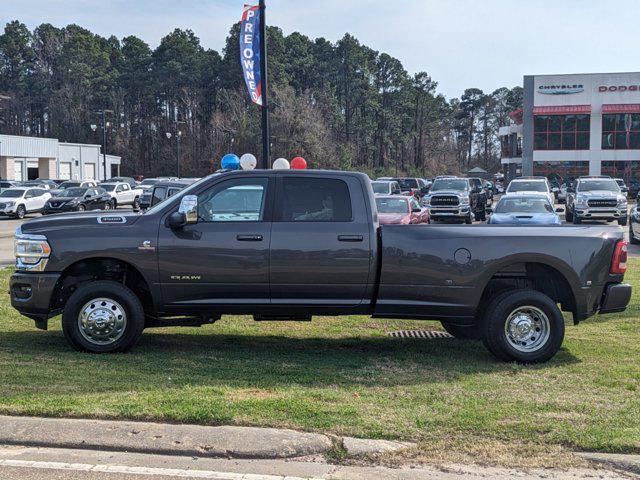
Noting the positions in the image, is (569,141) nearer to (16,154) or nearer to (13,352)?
(16,154)

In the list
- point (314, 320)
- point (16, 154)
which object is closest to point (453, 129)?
point (16, 154)

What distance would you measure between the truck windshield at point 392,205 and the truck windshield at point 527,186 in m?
9.79

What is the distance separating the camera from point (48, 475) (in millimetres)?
4754

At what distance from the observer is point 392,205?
21859 millimetres

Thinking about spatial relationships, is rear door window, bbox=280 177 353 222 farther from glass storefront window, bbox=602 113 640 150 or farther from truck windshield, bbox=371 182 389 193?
glass storefront window, bbox=602 113 640 150

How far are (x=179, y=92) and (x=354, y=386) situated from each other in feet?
305

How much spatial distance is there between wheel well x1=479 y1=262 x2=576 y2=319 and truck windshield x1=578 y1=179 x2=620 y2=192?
888 inches

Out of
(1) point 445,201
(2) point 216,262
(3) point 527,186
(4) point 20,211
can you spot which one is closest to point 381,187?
(1) point 445,201

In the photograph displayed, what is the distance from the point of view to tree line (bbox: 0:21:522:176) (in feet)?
298

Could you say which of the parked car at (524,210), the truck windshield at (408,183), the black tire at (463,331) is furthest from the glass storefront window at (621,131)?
the black tire at (463,331)

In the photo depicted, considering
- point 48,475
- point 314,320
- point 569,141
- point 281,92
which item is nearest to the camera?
point 48,475

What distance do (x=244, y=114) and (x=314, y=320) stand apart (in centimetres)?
6969

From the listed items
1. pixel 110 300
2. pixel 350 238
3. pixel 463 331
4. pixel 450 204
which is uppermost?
pixel 450 204

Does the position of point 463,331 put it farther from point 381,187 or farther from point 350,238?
point 381,187
